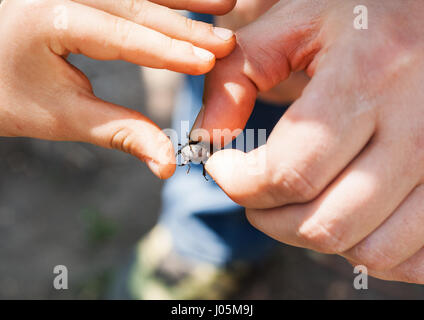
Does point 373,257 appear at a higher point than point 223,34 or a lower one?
lower

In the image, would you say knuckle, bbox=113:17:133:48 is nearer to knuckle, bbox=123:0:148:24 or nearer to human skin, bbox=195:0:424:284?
knuckle, bbox=123:0:148:24

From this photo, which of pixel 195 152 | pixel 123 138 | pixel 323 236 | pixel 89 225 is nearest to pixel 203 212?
pixel 195 152

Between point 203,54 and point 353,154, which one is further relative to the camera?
point 203,54

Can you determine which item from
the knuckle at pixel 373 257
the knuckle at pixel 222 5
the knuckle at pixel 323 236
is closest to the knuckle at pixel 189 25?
the knuckle at pixel 222 5

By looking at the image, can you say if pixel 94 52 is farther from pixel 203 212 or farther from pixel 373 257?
pixel 203 212

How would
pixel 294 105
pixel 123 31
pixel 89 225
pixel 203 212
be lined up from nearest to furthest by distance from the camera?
pixel 294 105 → pixel 123 31 → pixel 203 212 → pixel 89 225

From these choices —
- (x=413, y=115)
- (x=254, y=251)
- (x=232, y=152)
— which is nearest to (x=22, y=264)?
(x=254, y=251)

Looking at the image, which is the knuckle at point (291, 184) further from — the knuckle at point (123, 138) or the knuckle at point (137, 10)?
the knuckle at point (137, 10)

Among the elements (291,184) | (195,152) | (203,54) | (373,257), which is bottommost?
(373,257)
